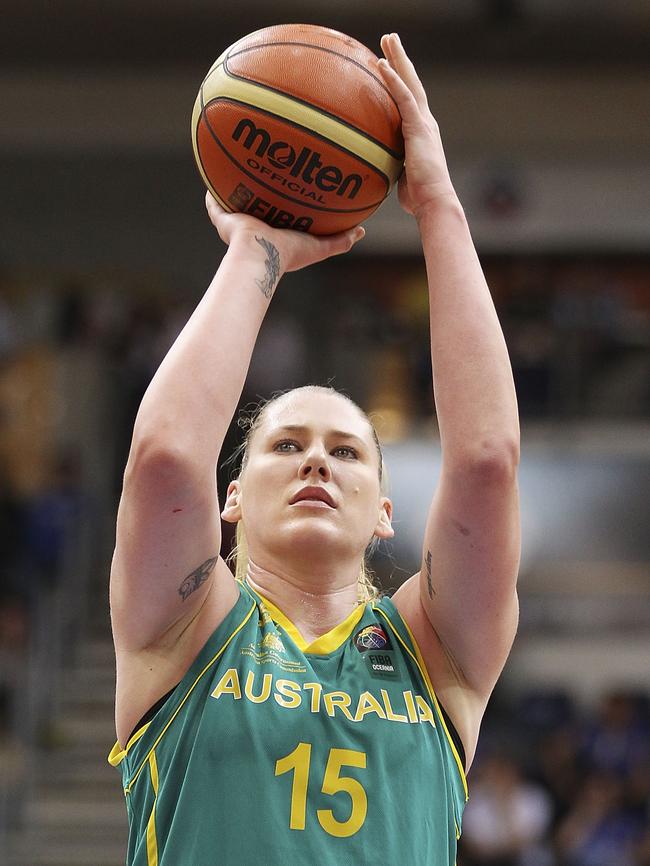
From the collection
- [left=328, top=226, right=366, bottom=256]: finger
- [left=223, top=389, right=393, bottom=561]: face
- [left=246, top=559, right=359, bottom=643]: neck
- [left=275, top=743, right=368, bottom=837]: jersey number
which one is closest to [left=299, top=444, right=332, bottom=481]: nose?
[left=223, top=389, right=393, bottom=561]: face

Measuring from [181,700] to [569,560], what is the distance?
1069 centimetres

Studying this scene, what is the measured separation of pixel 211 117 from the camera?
2547mm

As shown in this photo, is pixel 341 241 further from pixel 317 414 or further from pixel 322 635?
pixel 322 635

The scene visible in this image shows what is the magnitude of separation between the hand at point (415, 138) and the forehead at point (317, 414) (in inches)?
16.5

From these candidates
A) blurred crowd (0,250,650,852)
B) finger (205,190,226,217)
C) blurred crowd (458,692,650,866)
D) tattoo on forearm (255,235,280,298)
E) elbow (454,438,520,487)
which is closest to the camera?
elbow (454,438,520,487)

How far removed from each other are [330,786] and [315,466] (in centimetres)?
61

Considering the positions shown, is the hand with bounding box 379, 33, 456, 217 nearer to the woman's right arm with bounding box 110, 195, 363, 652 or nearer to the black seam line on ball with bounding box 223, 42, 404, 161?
the black seam line on ball with bounding box 223, 42, 404, 161

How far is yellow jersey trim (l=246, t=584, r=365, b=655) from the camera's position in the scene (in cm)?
238

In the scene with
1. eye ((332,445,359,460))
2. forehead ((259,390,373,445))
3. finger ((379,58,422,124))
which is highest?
finger ((379,58,422,124))

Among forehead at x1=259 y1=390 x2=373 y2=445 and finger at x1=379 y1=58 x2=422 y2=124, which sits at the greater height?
finger at x1=379 y1=58 x2=422 y2=124

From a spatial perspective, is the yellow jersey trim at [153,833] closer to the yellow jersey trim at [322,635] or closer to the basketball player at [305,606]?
the basketball player at [305,606]

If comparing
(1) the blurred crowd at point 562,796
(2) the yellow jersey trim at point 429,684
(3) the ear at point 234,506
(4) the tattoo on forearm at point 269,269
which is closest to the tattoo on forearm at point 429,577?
(2) the yellow jersey trim at point 429,684

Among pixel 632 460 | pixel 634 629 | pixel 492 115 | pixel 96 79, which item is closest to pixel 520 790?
pixel 634 629

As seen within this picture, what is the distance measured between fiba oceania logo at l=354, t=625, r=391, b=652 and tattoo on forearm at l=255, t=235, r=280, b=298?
2.20ft
